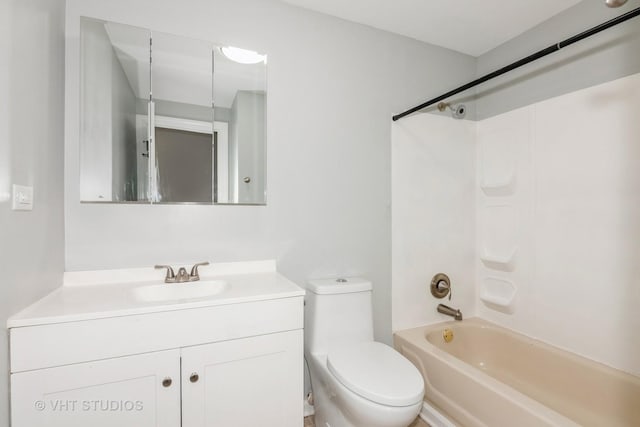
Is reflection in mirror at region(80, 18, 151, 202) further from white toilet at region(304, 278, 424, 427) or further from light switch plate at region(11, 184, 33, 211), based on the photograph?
white toilet at region(304, 278, 424, 427)

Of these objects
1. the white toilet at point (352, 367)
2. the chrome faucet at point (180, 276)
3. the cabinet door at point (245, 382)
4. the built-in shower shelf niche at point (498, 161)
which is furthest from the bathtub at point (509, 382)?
the chrome faucet at point (180, 276)

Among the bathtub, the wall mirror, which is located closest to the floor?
the bathtub

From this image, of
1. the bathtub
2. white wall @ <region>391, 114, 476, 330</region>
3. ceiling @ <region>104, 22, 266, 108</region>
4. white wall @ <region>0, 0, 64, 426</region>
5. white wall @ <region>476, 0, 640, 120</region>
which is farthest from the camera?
white wall @ <region>391, 114, 476, 330</region>

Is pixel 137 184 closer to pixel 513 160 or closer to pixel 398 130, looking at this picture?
pixel 398 130

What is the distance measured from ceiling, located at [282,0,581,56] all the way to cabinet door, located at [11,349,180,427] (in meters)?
1.90

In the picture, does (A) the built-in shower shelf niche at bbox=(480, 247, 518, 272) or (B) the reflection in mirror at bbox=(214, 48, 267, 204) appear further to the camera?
(A) the built-in shower shelf niche at bbox=(480, 247, 518, 272)

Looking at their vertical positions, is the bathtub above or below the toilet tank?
below

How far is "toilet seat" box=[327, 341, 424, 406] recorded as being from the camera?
1.20 m

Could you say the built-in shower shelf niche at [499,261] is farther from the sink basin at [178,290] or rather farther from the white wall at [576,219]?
the sink basin at [178,290]

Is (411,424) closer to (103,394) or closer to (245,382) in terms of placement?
(245,382)

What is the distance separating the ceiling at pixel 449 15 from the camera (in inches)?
69.2

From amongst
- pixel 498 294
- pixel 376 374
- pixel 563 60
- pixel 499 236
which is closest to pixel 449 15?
pixel 563 60

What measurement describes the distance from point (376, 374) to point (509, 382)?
3.74 ft

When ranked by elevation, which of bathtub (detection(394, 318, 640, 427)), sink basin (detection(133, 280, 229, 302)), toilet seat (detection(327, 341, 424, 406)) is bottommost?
bathtub (detection(394, 318, 640, 427))
